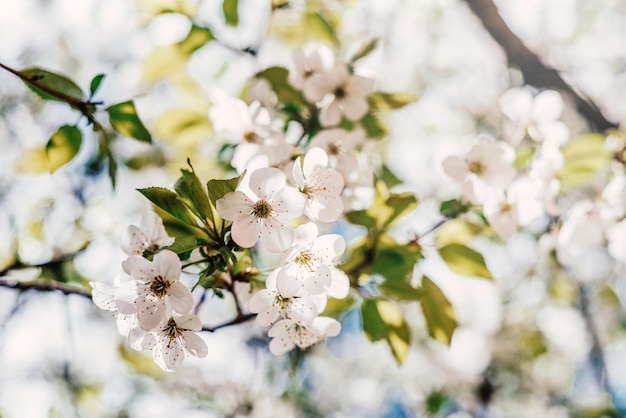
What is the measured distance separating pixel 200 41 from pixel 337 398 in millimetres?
5561

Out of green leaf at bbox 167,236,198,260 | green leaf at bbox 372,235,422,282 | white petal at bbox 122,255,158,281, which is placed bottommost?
green leaf at bbox 372,235,422,282

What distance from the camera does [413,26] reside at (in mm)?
3225

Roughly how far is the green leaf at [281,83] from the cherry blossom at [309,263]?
541 millimetres

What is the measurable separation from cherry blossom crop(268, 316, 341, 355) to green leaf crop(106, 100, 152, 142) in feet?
1.54

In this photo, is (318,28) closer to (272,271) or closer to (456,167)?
(456,167)

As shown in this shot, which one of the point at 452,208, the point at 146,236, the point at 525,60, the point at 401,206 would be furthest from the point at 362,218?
the point at 525,60

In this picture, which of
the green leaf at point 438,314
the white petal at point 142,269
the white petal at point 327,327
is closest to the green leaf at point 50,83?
the white petal at point 142,269

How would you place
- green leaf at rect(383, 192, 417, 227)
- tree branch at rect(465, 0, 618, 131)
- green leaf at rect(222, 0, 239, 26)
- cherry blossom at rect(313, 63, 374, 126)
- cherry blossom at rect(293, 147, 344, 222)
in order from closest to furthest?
cherry blossom at rect(293, 147, 344, 222), green leaf at rect(383, 192, 417, 227), cherry blossom at rect(313, 63, 374, 126), green leaf at rect(222, 0, 239, 26), tree branch at rect(465, 0, 618, 131)

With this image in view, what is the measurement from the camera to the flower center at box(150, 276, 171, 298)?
0.78 m

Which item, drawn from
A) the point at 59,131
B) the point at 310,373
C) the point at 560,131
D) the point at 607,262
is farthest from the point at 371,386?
the point at 59,131

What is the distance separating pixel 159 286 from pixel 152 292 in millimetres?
13

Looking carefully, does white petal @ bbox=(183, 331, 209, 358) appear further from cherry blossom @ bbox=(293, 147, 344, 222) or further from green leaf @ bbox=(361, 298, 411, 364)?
green leaf @ bbox=(361, 298, 411, 364)

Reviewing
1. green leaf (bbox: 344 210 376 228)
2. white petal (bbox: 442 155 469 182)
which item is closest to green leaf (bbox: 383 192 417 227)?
green leaf (bbox: 344 210 376 228)

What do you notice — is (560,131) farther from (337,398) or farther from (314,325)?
(337,398)
